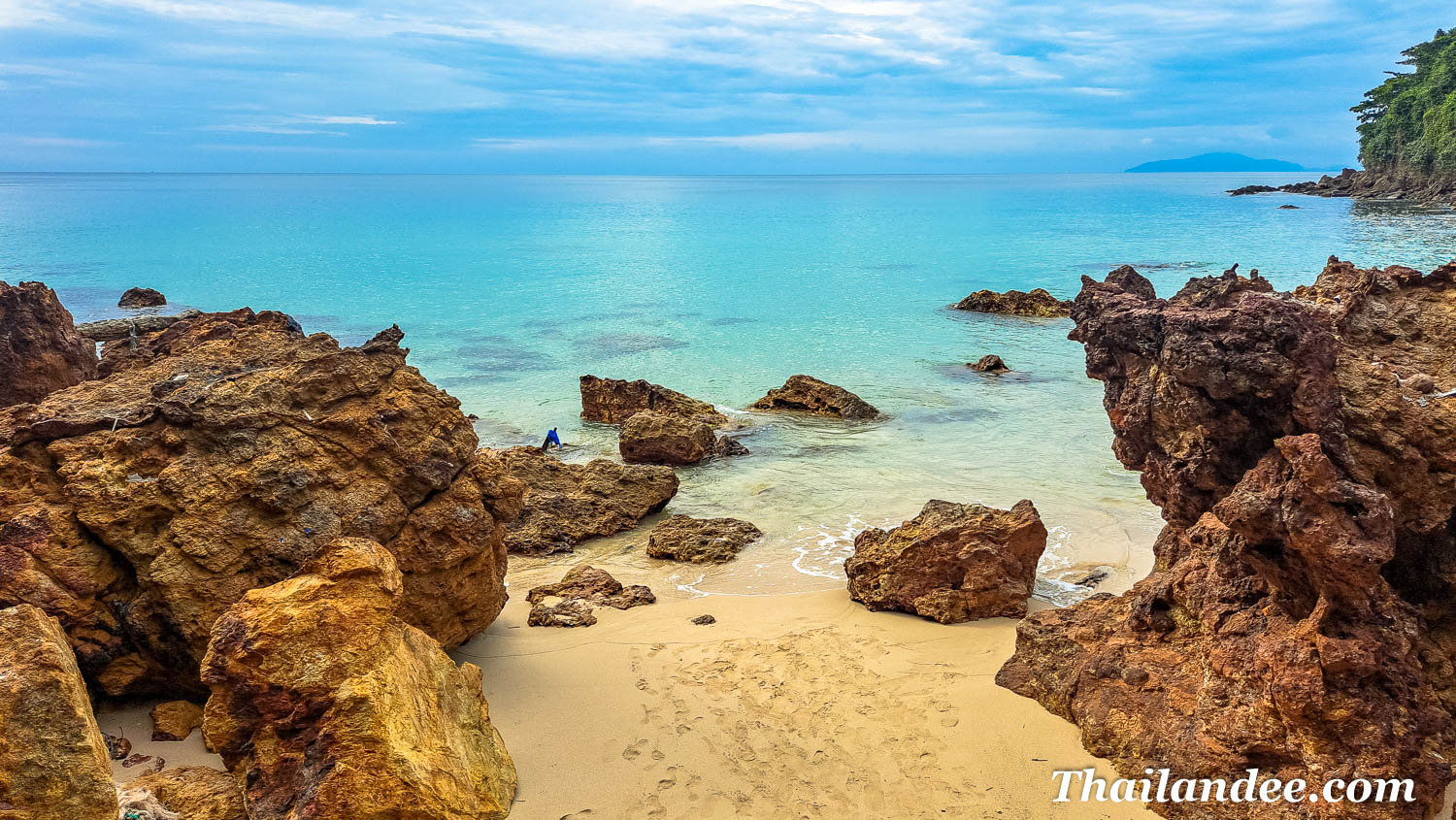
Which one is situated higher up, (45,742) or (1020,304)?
(45,742)

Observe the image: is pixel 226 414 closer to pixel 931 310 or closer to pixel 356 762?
pixel 356 762

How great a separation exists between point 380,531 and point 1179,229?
6901cm

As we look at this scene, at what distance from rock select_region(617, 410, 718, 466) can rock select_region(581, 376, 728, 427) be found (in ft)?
7.28

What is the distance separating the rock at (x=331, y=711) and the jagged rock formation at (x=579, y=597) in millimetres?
2740

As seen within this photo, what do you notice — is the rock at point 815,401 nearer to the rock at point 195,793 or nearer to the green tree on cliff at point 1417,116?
the rock at point 195,793

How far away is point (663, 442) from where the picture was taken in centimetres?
1322

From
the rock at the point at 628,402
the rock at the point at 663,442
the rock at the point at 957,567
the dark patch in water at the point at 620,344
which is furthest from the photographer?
the dark patch in water at the point at 620,344

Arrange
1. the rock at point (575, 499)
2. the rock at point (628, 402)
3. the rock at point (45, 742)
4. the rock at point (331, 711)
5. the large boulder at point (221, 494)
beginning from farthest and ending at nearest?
the rock at point (628, 402) → the rock at point (575, 499) → the large boulder at point (221, 494) → the rock at point (331, 711) → the rock at point (45, 742)

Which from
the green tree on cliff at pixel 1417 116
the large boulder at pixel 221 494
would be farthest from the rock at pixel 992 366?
the green tree on cliff at pixel 1417 116

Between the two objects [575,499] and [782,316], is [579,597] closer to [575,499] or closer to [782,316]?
[575,499]

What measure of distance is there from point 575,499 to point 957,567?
5.07 meters

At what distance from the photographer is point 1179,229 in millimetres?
64062

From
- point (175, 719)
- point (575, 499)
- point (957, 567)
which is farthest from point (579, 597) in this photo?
point (175, 719)

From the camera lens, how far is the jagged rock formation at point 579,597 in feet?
23.2
